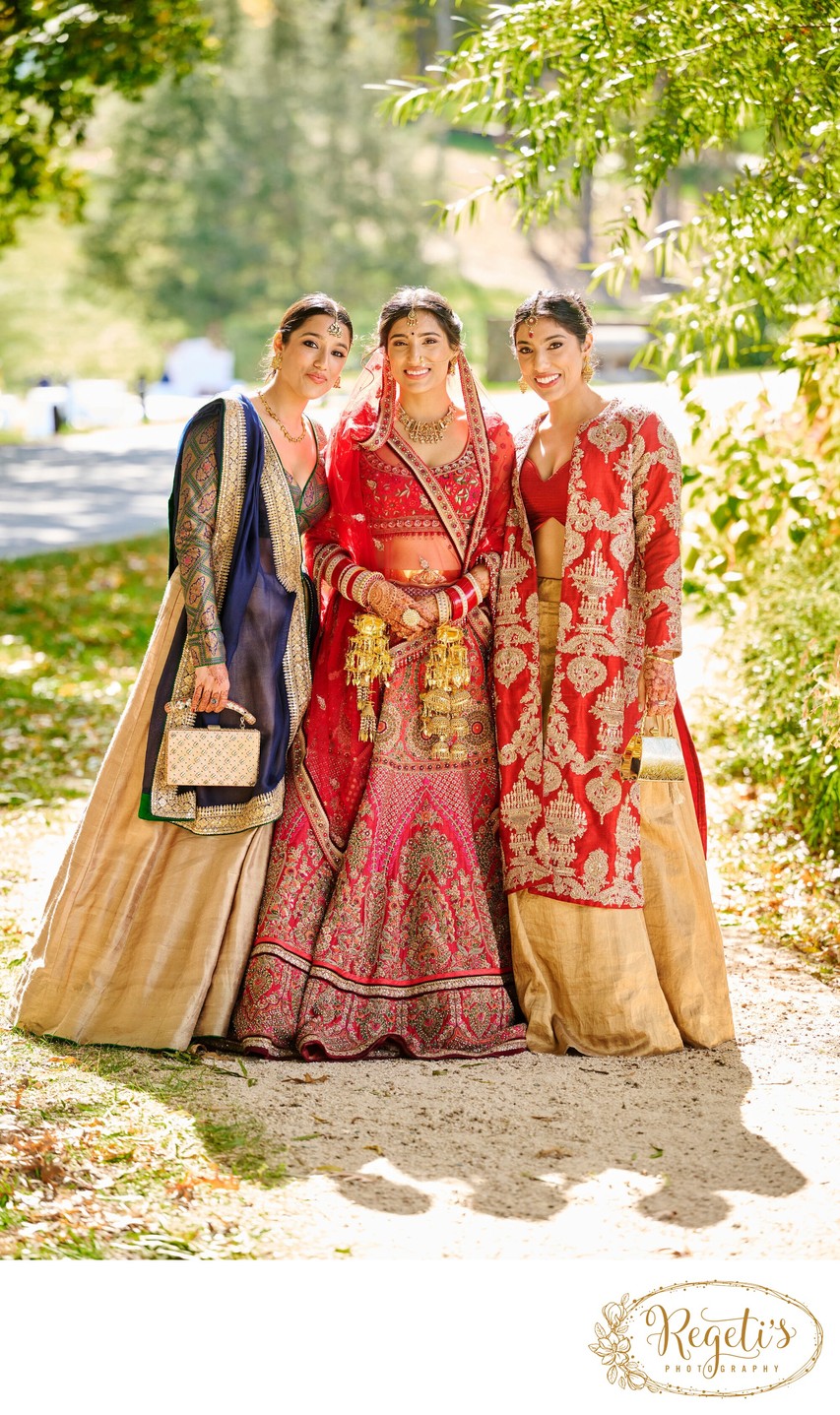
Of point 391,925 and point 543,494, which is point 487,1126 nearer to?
point 391,925

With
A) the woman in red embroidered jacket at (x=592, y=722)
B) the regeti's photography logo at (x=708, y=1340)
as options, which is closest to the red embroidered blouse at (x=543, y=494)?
the woman in red embroidered jacket at (x=592, y=722)

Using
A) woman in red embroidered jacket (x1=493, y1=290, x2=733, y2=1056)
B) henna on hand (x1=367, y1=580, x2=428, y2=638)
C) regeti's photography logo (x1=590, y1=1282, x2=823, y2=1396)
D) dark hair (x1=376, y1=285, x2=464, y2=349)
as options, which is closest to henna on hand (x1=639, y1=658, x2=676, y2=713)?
woman in red embroidered jacket (x1=493, y1=290, x2=733, y2=1056)

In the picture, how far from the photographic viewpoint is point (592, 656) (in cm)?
364

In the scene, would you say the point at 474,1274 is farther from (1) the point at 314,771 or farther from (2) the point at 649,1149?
(1) the point at 314,771

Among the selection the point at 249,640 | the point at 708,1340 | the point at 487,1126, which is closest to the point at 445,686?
the point at 249,640

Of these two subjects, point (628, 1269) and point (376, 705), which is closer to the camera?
point (628, 1269)

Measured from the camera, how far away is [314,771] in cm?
376

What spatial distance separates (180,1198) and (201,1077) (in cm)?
56

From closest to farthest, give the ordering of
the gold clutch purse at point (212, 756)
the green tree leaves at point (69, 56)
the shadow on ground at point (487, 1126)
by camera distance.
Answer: the shadow on ground at point (487, 1126) < the gold clutch purse at point (212, 756) < the green tree leaves at point (69, 56)

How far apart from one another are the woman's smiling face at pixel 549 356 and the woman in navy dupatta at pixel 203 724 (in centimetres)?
45

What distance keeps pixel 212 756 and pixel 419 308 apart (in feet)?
3.93

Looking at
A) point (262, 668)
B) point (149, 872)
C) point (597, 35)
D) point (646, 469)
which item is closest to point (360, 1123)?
point (149, 872)

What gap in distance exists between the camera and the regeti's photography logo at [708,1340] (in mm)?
2533

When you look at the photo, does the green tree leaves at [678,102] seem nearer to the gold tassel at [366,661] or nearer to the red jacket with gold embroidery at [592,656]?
the red jacket with gold embroidery at [592,656]
